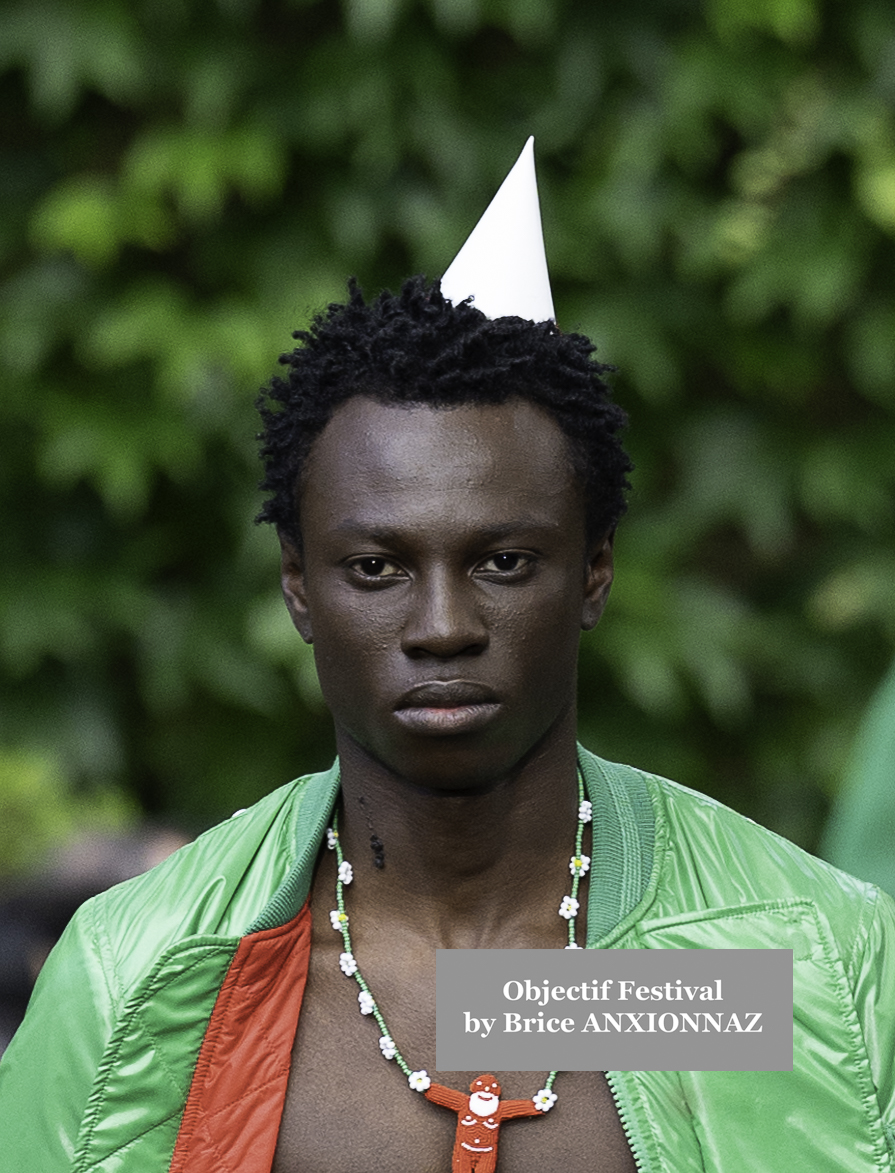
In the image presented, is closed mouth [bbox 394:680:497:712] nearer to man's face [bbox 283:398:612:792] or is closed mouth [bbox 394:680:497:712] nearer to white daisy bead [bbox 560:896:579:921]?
man's face [bbox 283:398:612:792]

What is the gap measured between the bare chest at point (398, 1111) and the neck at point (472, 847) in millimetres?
75

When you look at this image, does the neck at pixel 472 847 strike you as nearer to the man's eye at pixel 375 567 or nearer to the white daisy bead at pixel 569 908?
the white daisy bead at pixel 569 908

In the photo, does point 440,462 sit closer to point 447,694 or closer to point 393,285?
point 447,694

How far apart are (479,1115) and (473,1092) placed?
0.08ft

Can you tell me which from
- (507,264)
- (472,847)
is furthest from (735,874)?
(507,264)

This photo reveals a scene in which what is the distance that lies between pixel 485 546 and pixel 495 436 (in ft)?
0.35

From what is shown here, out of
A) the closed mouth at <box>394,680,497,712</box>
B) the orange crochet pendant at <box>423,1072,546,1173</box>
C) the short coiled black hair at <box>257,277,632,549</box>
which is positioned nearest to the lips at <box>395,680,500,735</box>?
the closed mouth at <box>394,680,497,712</box>

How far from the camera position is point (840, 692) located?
3.44 metres

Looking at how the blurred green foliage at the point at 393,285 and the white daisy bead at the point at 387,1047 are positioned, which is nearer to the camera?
the white daisy bead at the point at 387,1047

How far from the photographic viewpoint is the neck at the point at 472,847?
1.56 meters

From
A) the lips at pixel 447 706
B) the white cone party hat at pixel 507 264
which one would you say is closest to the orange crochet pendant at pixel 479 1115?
the lips at pixel 447 706

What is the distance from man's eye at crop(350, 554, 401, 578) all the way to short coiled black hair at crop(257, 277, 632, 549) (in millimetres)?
132

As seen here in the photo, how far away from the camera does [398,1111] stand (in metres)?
1.51

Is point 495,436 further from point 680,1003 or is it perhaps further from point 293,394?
point 680,1003
